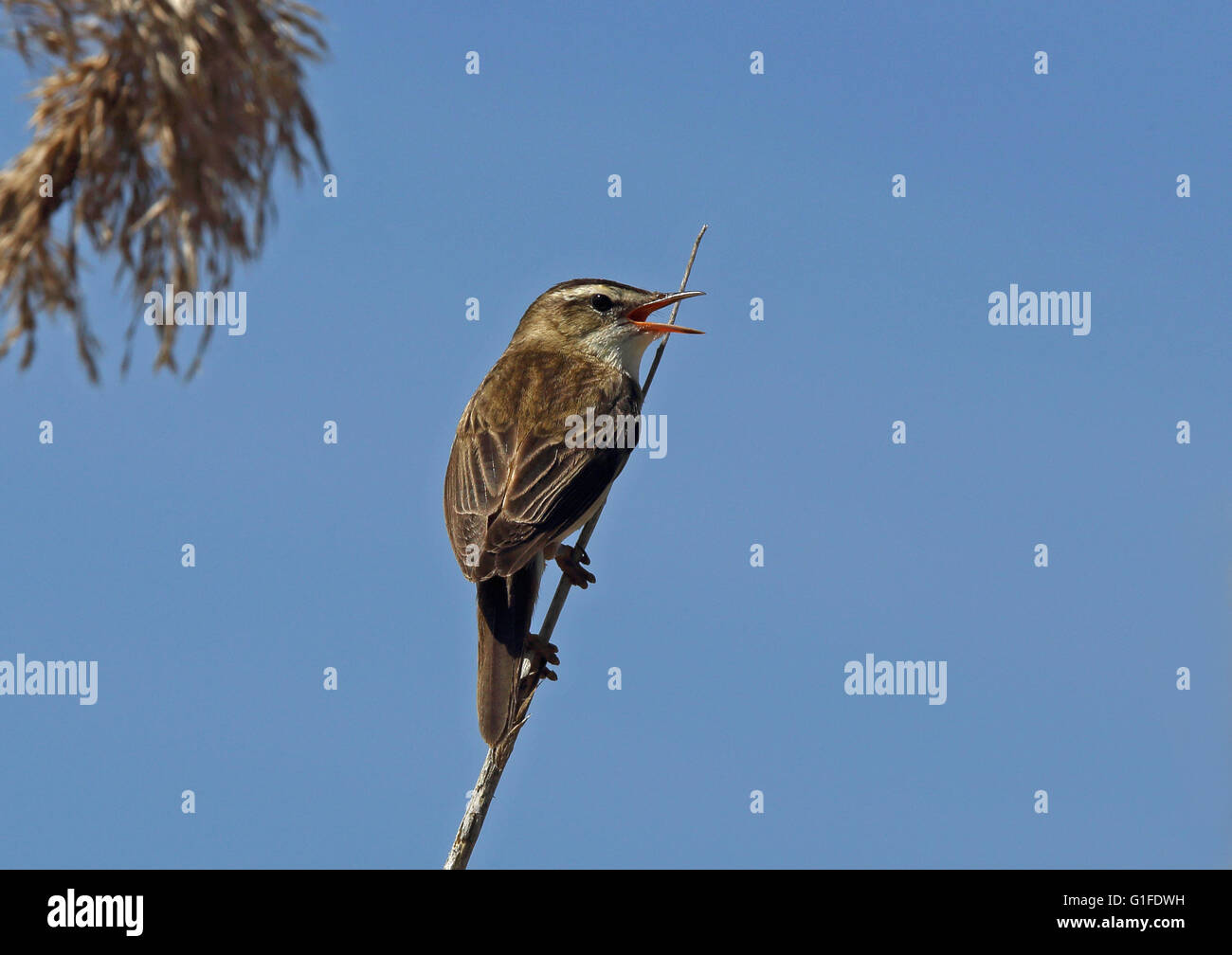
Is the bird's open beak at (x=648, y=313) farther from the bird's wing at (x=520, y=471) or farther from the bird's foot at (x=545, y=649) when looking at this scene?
the bird's foot at (x=545, y=649)

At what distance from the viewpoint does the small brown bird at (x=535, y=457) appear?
20.8ft

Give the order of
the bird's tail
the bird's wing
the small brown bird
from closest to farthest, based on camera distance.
A: the bird's tail, the small brown bird, the bird's wing

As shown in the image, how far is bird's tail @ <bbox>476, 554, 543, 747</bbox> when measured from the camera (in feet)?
18.9

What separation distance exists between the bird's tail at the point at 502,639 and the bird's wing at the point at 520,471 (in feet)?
0.67

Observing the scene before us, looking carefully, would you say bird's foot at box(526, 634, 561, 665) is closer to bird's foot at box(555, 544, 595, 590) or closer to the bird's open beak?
bird's foot at box(555, 544, 595, 590)

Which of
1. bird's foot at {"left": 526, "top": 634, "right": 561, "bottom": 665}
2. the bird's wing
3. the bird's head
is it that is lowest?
bird's foot at {"left": 526, "top": 634, "right": 561, "bottom": 665}

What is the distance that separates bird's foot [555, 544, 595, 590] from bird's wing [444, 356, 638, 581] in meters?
0.22

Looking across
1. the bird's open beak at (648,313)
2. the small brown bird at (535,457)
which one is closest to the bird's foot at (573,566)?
the small brown bird at (535,457)

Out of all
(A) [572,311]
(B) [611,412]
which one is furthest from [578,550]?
(A) [572,311]

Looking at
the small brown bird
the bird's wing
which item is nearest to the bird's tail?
the small brown bird

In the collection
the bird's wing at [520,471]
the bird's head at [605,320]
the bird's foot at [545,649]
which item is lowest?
the bird's foot at [545,649]

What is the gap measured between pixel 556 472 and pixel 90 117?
426 centimetres

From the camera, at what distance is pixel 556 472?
6.83 metres

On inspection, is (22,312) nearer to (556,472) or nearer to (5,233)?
(5,233)
